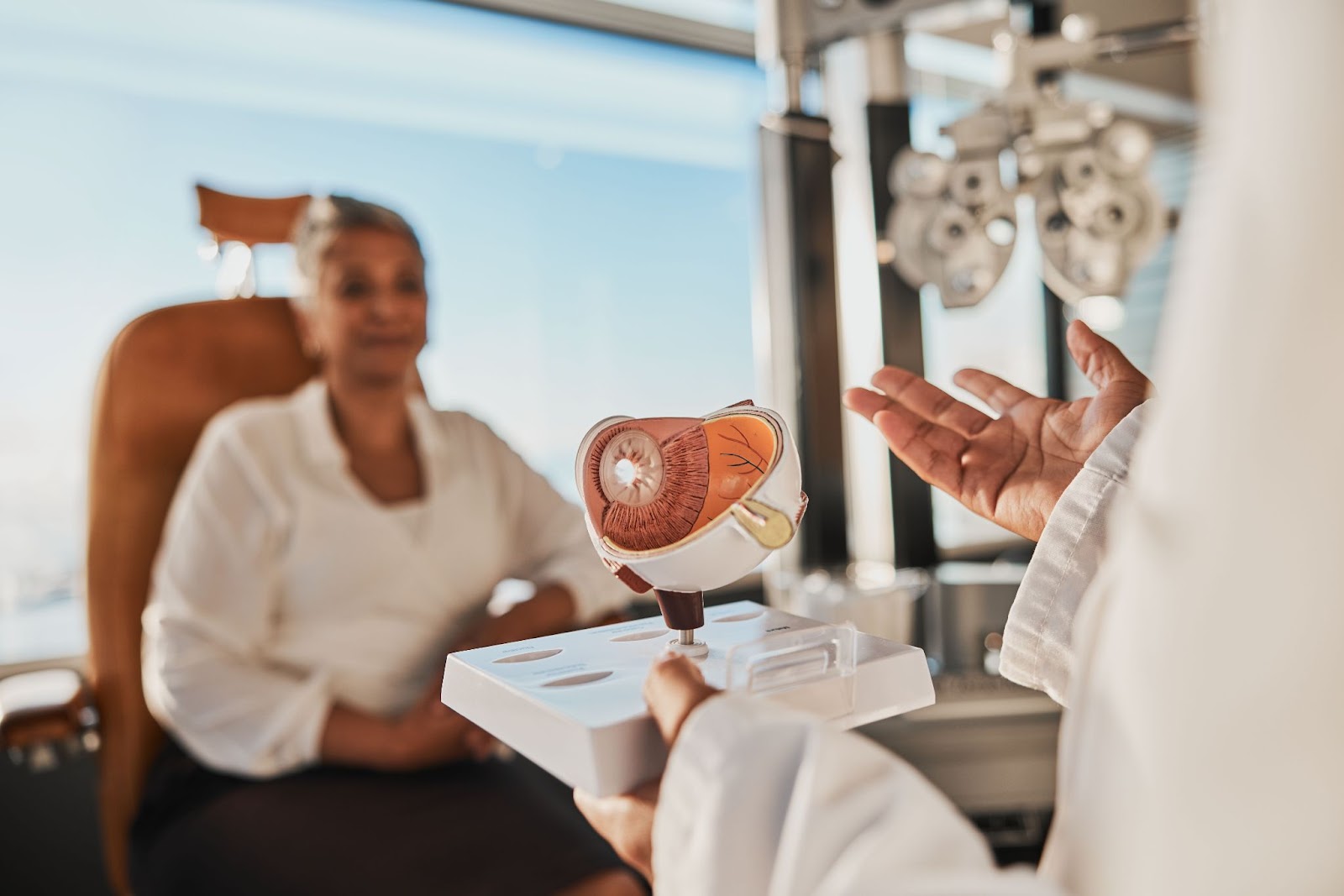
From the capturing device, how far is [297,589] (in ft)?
3.20

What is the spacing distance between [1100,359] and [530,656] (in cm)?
35

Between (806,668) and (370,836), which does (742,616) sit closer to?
(806,668)

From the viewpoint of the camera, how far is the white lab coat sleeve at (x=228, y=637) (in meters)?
0.93

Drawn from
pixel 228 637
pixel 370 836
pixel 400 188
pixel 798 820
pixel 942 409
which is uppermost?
pixel 400 188

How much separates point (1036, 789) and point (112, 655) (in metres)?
1.15

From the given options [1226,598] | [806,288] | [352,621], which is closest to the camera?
[1226,598]

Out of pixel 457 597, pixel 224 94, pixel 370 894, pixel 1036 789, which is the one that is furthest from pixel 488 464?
pixel 1036 789

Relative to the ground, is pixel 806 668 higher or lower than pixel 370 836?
higher

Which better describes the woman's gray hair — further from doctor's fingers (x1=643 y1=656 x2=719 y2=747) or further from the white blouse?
doctor's fingers (x1=643 y1=656 x2=719 y2=747)

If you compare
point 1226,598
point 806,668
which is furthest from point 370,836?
point 1226,598

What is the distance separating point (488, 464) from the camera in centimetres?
108

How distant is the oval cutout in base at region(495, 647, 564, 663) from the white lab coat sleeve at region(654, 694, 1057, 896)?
11 centimetres

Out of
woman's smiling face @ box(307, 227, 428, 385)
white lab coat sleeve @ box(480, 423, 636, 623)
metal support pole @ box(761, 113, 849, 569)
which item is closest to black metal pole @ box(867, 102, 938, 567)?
metal support pole @ box(761, 113, 849, 569)

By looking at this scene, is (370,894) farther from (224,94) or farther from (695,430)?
(224,94)
